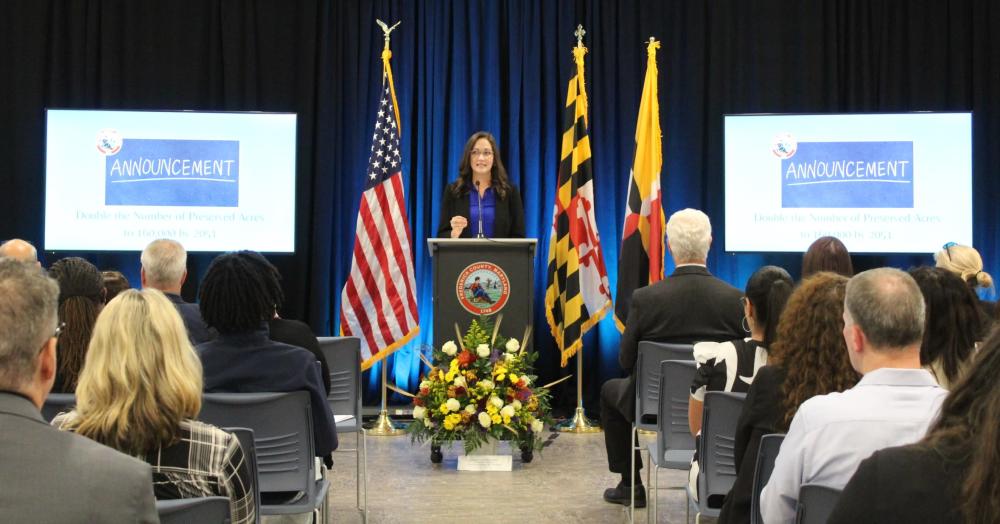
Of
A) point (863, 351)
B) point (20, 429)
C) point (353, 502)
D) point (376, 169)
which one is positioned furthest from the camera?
point (376, 169)

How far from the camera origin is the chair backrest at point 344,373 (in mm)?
4461

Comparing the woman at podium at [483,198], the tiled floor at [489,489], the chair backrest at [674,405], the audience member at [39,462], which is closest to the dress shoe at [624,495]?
the tiled floor at [489,489]

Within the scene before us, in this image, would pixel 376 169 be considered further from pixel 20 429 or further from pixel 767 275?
pixel 20 429

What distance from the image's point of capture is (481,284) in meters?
6.03

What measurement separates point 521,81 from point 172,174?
2.66 meters

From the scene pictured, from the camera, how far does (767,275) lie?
3207 millimetres

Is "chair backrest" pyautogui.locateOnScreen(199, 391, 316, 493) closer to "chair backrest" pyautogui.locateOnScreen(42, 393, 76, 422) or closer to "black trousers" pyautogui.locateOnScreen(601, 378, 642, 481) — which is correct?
"chair backrest" pyautogui.locateOnScreen(42, 393, 76, 422)

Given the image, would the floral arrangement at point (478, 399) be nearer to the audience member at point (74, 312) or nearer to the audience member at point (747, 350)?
the audience member at point (747, 350)

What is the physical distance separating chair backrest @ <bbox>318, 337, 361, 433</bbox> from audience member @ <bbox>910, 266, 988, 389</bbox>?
2493 mm

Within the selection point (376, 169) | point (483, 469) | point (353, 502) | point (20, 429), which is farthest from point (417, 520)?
point (20, 429)

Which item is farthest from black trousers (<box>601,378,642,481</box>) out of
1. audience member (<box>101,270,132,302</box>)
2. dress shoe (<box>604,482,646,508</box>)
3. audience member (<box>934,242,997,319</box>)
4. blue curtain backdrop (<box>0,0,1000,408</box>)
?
blue curtain backdrop (<box>0,0,1000,408</box>)

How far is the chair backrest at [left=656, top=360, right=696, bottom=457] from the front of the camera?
382 cm

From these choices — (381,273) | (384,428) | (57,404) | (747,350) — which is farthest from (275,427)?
(384,428)

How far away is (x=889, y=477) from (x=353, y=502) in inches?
154
